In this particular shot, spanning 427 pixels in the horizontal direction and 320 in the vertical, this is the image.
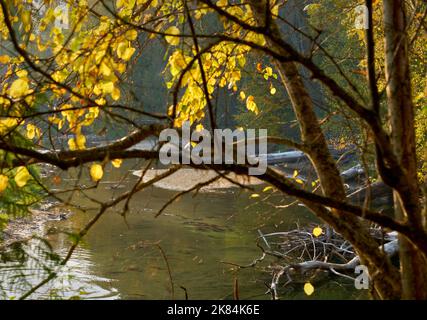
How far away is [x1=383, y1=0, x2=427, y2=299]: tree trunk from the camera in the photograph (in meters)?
2.43

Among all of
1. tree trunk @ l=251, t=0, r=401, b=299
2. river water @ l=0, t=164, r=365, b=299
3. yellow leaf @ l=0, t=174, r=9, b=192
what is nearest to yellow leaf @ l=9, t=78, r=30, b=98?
yellow leaf @ l=0, t=174, r=9, b=192

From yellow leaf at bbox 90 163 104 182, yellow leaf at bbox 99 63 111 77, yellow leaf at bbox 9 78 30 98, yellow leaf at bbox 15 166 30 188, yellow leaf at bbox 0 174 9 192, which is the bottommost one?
yellow leaf at bbox 0 174 9 192

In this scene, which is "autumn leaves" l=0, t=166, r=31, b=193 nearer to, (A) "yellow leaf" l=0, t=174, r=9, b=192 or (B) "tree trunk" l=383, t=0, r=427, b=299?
(A) "yellow leaf" l=0, t=174, r=9, b=192

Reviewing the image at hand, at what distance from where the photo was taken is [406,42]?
2523 millimetres

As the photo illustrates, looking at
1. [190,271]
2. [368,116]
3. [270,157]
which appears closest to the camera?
[368,116]

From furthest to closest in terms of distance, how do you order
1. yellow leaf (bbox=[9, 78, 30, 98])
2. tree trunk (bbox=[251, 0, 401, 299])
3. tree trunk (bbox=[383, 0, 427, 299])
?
tree trunk (bbox=[251, 0, 401, 299]), tree trunk (bbox=[383, 0, 427, 299]), yellow leaf (bbox=[9, 78, 30, 98])

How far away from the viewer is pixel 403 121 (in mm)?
2439

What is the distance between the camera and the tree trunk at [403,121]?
2432 millimetres

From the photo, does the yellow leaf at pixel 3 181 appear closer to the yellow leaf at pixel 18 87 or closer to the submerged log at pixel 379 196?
the yellow leaf at pixel 18 87

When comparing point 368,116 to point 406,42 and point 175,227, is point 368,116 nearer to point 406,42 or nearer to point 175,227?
point 406,42

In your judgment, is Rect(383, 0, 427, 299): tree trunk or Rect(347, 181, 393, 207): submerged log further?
Rect(347, 181, 393, 207): submerged log

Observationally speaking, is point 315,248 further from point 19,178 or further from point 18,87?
point 18,87
